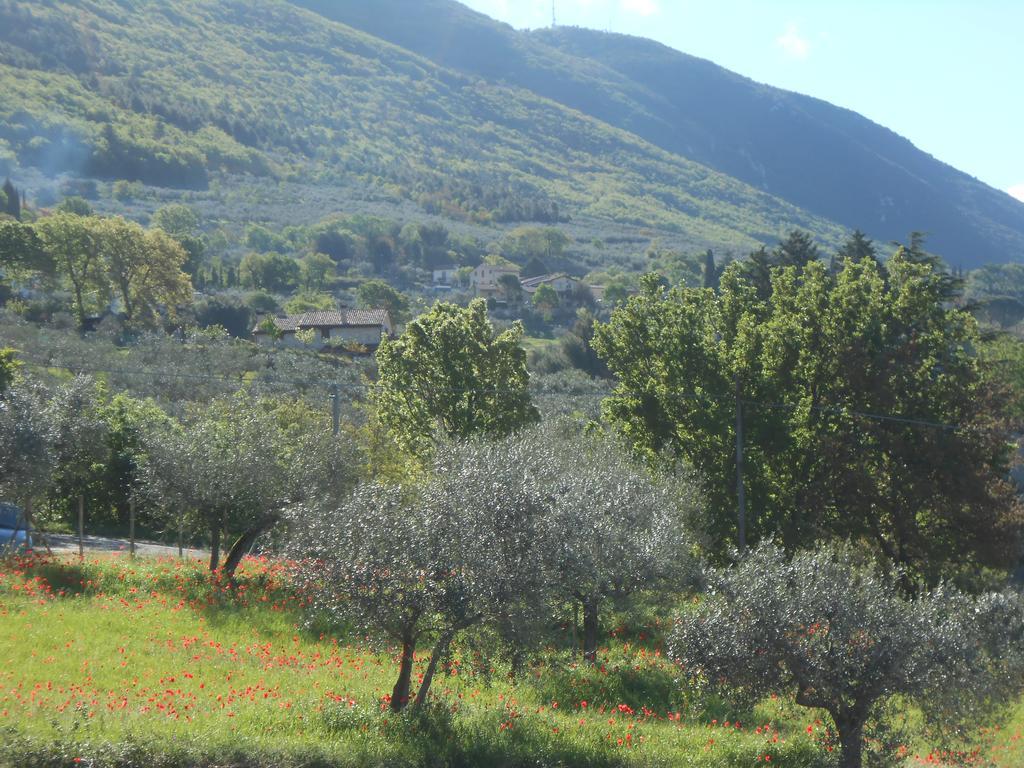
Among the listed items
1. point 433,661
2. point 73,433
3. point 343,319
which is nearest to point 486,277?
point 343,319

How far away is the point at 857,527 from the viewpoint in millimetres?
26844

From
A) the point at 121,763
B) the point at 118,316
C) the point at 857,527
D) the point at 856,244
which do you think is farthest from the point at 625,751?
the point at 118,316

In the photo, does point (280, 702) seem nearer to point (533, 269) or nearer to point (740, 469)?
point (740, 469)

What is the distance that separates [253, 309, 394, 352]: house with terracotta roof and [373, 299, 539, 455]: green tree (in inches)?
1911

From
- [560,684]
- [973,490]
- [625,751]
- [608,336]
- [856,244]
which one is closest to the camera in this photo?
[625,751]

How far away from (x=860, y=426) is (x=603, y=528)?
39.6 feet

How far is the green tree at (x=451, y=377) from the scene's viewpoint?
103 ft

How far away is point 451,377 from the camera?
32031mm

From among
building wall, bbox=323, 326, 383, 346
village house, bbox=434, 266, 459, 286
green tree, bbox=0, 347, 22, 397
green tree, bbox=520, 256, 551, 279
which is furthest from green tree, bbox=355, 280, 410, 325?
green tree, bbox=0, 347, 22, 397

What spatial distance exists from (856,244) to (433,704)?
46.7 meters

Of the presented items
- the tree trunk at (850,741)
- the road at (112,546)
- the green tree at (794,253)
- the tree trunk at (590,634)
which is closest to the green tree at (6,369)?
the road at (112,546)

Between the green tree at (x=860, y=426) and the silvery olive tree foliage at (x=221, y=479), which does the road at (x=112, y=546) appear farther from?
the green tree at (x=860, y=426)

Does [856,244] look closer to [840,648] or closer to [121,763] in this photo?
[840,648]

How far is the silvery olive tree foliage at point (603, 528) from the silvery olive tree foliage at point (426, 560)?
0.64 m
